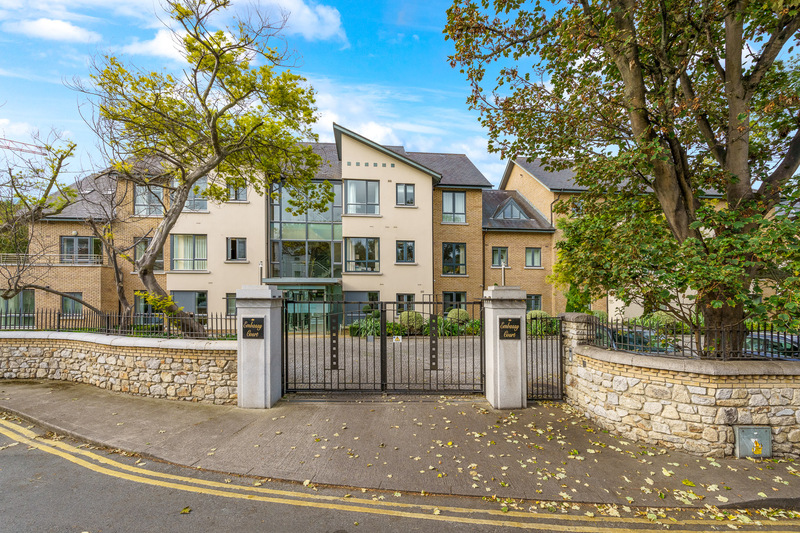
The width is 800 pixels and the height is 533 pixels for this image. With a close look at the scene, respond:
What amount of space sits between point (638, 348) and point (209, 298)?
2246 centimetres

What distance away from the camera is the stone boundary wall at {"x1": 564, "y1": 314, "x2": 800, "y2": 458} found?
557cm

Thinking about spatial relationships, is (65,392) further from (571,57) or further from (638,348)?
(571,57)

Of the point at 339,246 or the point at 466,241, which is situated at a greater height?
the point at 466,241

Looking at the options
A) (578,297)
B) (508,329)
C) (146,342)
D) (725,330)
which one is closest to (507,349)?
(508,329)

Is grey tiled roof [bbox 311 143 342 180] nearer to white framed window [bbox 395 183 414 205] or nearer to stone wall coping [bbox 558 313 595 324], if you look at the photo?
white framed window [bbox 395 183 414 205]

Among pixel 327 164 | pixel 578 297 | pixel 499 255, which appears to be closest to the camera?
pixel 578 297

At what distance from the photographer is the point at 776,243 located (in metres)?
5.09

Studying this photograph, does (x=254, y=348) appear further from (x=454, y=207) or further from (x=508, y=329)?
(x=454, y=207)

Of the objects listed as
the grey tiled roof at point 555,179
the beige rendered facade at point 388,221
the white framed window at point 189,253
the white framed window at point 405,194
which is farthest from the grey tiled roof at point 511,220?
the white framed window at point 189,253

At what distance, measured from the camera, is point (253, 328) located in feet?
24.0

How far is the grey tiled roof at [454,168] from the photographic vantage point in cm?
2370

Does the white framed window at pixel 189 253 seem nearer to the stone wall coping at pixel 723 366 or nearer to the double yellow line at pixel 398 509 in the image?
the double yellow line at pixel 398 509

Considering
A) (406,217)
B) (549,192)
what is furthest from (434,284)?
(549,192)

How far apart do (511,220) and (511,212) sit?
2.24ft
